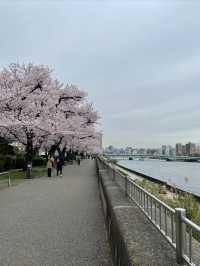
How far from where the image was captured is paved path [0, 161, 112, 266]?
6863mm

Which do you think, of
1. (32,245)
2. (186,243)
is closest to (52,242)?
(32,245)

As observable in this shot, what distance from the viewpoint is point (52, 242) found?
8.11m

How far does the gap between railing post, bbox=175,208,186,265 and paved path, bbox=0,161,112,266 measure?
116 inches

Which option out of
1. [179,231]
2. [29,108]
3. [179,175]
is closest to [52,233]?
[179,231]

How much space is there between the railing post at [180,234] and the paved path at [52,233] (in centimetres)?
294

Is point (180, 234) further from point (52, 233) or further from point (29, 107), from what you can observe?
point (29, 107)

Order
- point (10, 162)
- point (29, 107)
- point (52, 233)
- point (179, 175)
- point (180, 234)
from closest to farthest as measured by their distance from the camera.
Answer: point (180, 234) → point (52, 233) → point (29, 107) → point (10, 162) → point (179, 175)

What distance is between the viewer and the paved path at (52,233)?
6863mm

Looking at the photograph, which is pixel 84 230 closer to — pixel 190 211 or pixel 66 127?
pixel 190 211

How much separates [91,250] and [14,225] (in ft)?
10.9

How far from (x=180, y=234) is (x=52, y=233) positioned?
5.78 meters

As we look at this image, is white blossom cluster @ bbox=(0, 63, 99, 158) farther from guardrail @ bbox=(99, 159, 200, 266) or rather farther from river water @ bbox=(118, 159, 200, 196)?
guardrail @ bbox=(99, 159, 200, 266)

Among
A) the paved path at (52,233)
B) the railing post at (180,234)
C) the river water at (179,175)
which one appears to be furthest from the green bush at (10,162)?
the railing post at (180,234)

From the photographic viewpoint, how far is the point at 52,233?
902 centimetres
